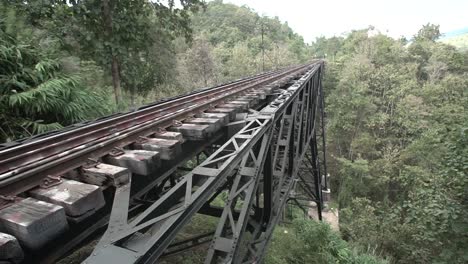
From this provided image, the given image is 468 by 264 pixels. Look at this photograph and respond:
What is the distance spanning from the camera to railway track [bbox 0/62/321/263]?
1.30m

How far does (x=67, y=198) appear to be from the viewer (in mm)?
1472

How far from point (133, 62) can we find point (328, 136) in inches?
983

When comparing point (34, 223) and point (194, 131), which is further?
point (194, 131)

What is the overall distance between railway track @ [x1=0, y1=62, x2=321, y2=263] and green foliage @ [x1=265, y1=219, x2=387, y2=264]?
16.8 ft

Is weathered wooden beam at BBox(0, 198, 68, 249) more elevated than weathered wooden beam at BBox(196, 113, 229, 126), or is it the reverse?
weathered wooden beam at BBox(196, 113, 229, 126)

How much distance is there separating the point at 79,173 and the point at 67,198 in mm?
477

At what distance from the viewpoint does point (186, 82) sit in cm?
2417

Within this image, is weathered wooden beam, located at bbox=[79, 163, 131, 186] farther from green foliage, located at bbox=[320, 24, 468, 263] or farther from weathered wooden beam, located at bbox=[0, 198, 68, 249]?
green foliage, located at bbox=[320, 24, 468, 263]

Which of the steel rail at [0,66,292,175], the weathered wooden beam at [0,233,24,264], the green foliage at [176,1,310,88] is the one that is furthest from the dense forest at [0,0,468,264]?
the weathered wooden beam at [0,233,24,264]

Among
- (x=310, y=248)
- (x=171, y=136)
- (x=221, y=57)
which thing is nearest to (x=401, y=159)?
(x=310, y=248)

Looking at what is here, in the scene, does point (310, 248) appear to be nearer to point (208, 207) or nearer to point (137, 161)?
point (208, 207)

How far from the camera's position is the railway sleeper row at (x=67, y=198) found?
4.04 ft

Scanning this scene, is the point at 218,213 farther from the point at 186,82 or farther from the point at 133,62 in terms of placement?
the point at 186,82

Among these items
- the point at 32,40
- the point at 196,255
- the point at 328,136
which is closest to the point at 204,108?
the point at 196,255
